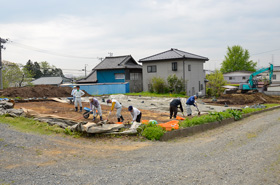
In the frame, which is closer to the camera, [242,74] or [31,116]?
A: [31,116]

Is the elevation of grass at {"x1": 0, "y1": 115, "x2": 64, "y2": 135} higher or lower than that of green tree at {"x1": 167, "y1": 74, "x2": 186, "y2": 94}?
lower

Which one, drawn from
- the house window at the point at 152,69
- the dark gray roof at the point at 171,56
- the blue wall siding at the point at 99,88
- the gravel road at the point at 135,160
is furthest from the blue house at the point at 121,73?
the gravel road at the point at 135,160

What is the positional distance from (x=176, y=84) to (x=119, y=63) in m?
9.00

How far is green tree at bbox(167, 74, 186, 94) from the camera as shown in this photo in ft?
99.4

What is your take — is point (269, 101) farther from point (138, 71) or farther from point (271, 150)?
point (271, 150)

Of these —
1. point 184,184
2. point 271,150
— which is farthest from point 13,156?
point 271,150

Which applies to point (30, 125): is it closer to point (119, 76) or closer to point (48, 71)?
point (119, 76)

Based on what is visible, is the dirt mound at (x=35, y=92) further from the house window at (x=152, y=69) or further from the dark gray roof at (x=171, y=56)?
the dark gray roof at (x=171, y=56)

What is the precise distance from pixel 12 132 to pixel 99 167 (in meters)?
4.69

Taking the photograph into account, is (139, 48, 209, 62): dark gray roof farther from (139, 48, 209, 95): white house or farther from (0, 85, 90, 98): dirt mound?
(0, 85, 90, 98): dirt mound

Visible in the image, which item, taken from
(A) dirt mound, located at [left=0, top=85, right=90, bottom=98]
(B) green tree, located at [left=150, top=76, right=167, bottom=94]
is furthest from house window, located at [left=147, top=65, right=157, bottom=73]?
(A) dirt mound, located at [left=0, top=85, right=90, bottom=98]

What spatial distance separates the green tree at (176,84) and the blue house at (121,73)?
226 inches

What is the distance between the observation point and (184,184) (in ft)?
17.2

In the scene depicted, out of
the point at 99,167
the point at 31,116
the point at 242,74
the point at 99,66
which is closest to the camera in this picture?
the point at 99,167
